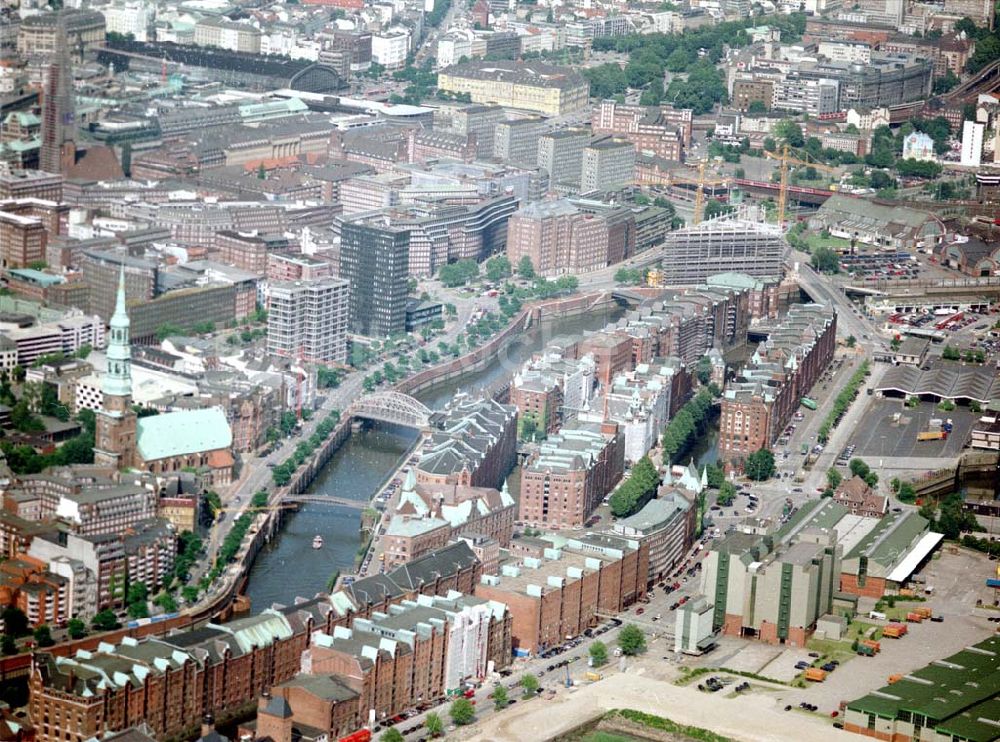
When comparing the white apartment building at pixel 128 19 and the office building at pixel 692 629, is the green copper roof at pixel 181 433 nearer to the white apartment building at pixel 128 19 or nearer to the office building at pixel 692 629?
the office building at pixel 692 629

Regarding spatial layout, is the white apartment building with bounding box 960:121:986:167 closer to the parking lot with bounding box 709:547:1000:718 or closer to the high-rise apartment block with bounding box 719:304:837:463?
the high-rise apartment block with bounding box 719:304:837:463

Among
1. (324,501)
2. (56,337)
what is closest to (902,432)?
(324,501)

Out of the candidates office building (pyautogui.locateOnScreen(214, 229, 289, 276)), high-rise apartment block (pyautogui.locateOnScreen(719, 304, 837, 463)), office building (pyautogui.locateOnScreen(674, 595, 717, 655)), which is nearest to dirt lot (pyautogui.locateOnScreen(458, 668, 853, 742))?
office building (pyautogui.locateOnScreen(674, 595, 717, 655))

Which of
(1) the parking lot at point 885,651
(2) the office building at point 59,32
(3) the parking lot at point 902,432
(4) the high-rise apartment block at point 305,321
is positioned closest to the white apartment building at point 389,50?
(2) the office building at point 59,32

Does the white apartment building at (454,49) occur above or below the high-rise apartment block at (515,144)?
above

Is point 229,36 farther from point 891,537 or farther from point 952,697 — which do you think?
point 952,697

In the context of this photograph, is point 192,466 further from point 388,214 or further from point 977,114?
point 977,114

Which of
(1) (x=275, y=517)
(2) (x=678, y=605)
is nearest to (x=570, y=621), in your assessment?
(2) (x=678, y=605)
